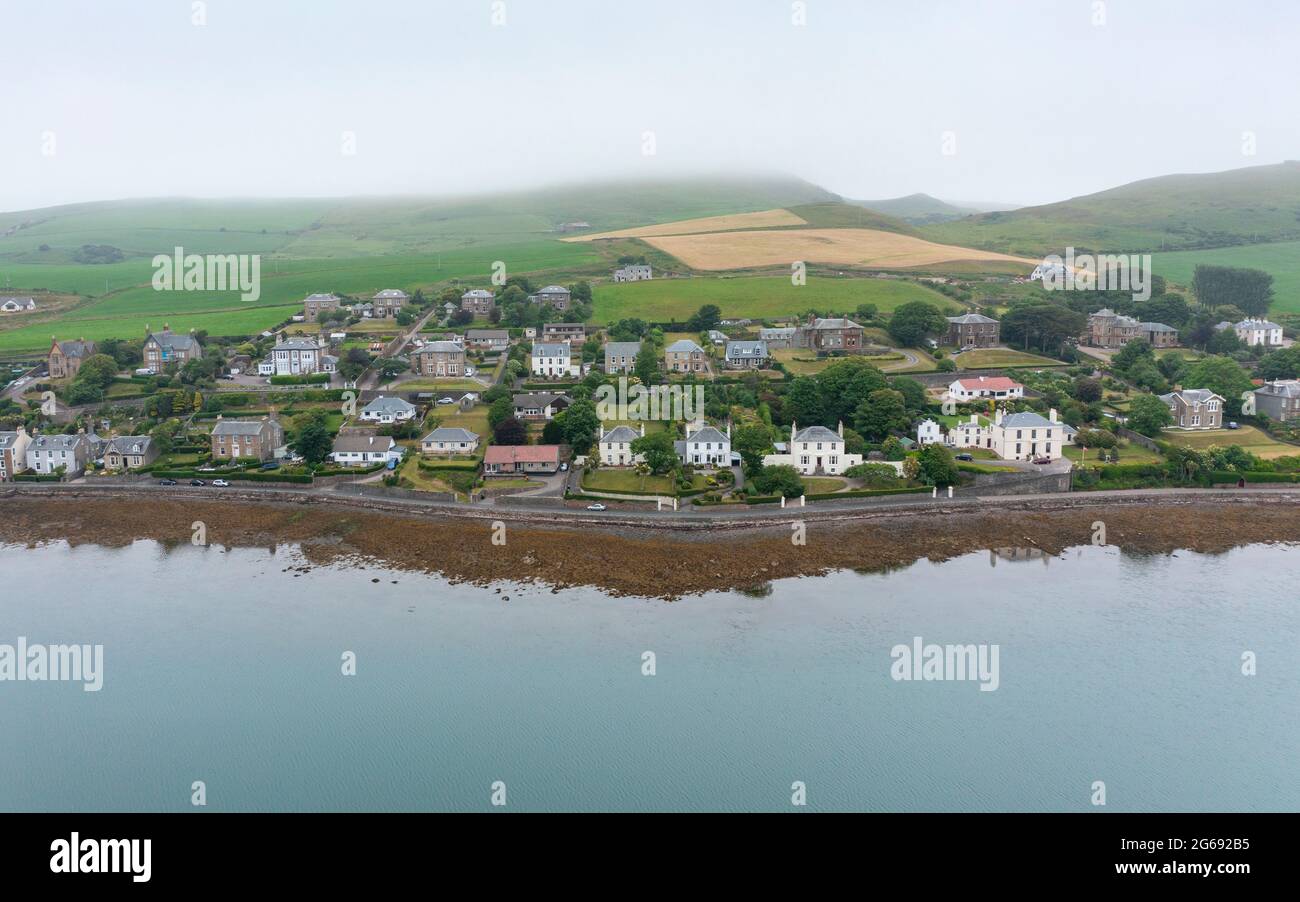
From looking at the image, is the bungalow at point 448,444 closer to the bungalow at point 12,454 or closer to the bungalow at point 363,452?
the bungalow at point 363,452

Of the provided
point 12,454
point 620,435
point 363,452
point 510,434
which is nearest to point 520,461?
point 510,434

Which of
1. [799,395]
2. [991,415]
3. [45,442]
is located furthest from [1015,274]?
[45,442]

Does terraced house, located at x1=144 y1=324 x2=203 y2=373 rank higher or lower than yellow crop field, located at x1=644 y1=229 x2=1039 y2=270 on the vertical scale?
lower

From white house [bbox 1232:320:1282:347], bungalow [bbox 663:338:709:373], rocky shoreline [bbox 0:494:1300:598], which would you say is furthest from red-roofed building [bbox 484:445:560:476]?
white house [bbox 1232:320:1282:347]

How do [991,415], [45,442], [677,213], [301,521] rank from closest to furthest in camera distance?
[301,521]
[45,442]
[991,415]
[677,213]

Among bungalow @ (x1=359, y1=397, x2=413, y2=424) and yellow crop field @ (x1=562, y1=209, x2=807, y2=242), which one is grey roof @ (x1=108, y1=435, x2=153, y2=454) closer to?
bungalow @ (x1=359, y1=397, x2=413, y2=424)

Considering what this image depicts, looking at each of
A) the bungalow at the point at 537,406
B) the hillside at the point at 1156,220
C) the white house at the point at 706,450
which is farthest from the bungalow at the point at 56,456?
the hillside at the point at 1156,220

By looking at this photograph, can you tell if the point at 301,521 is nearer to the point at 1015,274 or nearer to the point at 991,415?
the point at 991,415
